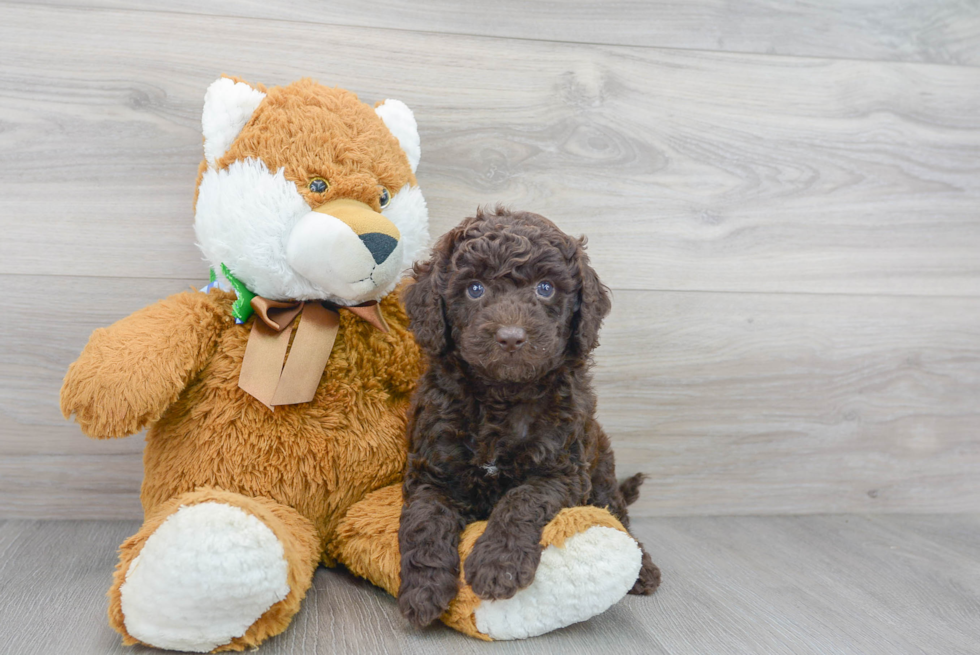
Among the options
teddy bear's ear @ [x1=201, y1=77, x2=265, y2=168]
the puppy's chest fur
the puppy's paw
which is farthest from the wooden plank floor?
teddy bear's ear @ [x1=201, y1=77, x2=265, y2=168]

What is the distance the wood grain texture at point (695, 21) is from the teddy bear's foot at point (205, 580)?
1.14 metres

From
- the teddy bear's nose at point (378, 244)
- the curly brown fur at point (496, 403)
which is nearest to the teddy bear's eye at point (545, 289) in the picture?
the curly brown fur at point (496, 403)

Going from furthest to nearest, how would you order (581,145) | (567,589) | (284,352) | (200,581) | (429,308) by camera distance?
(581,145) < (284,352) < (429,308) < (567,589) < (200,581)

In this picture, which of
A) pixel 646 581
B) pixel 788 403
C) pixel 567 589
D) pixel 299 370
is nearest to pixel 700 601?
pixel 646 581

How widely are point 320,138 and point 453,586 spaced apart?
0.83 m

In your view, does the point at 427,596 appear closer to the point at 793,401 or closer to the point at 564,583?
the point at 564,583

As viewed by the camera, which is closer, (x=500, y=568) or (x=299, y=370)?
(x=500, y=568)

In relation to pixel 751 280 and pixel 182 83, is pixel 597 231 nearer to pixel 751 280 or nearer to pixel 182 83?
pixel 751 280

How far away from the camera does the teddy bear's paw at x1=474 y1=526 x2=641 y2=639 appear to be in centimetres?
117

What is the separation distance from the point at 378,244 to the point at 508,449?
433mm

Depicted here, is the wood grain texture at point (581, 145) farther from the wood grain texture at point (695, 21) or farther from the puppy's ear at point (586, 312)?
the puppy's ear at point (586, 312)

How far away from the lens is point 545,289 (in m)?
1.25

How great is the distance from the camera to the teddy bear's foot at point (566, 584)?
1.17 meters

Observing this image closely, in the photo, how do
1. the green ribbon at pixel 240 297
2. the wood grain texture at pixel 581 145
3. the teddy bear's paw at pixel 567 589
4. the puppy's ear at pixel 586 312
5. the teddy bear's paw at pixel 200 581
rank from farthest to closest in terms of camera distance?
the wood grain texture at pixel 581 145, the green ribbon at pixel 240 297, the puppy's ear at pixel 586 312, the teddy bear's paw at pixel 567 589, the teddy bear's paw at pixel 200 581
